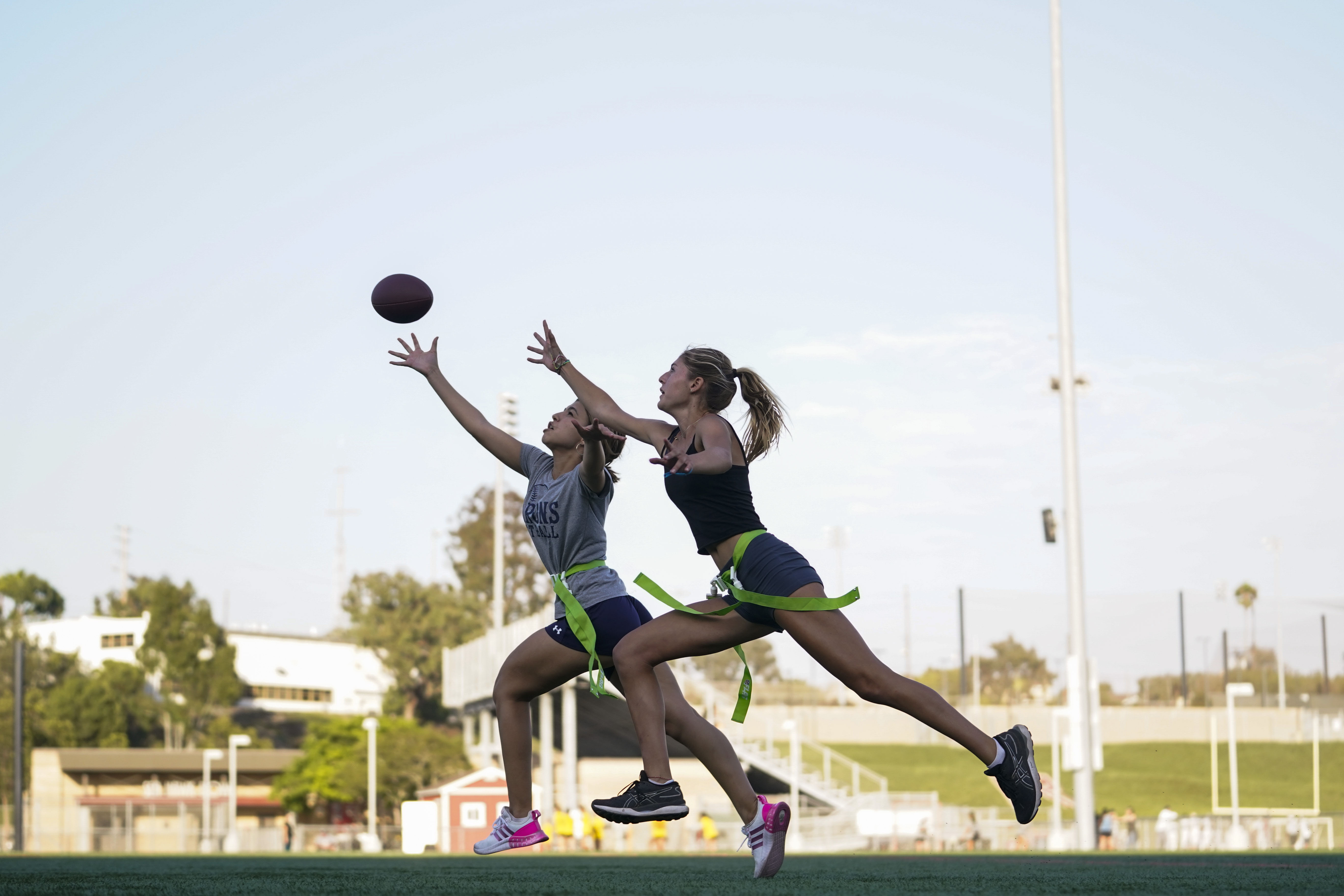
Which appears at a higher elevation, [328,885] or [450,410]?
[450,410]

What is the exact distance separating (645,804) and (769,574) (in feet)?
3.25

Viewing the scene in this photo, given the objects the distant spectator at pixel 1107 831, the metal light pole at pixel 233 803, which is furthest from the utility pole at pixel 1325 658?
the metal light pole at pixel 233 803

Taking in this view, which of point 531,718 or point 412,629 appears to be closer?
point 531,718

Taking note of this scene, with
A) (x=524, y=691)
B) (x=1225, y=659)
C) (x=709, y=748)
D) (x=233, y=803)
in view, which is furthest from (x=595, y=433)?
(x=1225, y=659)

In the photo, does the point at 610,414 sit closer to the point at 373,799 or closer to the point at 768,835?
the point at 768,835

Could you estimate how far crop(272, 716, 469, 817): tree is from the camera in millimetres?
51438

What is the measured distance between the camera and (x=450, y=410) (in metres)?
7.01

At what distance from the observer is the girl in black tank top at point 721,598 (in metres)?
5.52

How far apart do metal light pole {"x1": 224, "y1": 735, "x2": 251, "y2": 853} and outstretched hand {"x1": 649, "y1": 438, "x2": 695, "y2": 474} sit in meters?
23.5

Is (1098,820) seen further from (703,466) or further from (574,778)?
(703,466)

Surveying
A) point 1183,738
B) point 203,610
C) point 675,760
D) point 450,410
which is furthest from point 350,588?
point 450,410

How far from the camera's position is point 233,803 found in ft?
141

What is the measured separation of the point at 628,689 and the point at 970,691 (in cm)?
5089

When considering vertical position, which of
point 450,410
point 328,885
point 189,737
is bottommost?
point 189,737
